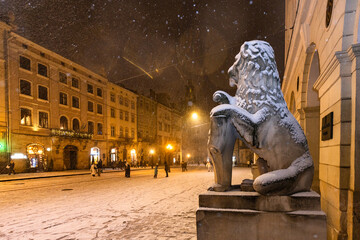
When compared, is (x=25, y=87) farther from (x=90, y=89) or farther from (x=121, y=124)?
(x=121, y=124)

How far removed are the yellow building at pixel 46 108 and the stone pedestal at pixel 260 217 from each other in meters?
24.9

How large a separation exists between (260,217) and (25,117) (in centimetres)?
2686

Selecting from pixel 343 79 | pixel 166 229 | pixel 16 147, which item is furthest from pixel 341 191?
pixel 16 147

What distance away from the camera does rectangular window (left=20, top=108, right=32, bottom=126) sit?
23.1 m

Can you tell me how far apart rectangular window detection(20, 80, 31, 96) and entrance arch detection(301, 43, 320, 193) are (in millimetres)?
25041

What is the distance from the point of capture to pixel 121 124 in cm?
3800

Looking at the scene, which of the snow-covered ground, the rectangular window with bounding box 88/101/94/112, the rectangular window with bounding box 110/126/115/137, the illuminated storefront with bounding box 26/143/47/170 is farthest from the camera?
the rectangular window with bounding box 110/126/115/137

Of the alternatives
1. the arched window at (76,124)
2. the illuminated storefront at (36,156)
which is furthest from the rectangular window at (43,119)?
the arched window at (76,124)

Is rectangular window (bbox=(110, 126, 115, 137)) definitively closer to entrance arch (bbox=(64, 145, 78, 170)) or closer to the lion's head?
entrance arch (bbox=(64, 145, 78, 170))

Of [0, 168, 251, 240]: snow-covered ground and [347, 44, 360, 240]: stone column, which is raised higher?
[347, 44, 360, 240]: stone column

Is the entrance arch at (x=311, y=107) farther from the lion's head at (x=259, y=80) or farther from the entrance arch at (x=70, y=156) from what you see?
the entrance arch at (x=70, y=156)

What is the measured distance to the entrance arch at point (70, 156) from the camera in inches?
1109

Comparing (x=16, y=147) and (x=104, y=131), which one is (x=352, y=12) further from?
(x=104, y=131)

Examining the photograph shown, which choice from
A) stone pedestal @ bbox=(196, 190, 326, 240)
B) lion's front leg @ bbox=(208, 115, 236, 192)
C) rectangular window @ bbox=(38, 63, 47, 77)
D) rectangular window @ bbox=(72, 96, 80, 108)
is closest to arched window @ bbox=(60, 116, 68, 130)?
rectangular window @ bbox=(72, 96, 80, 108)
